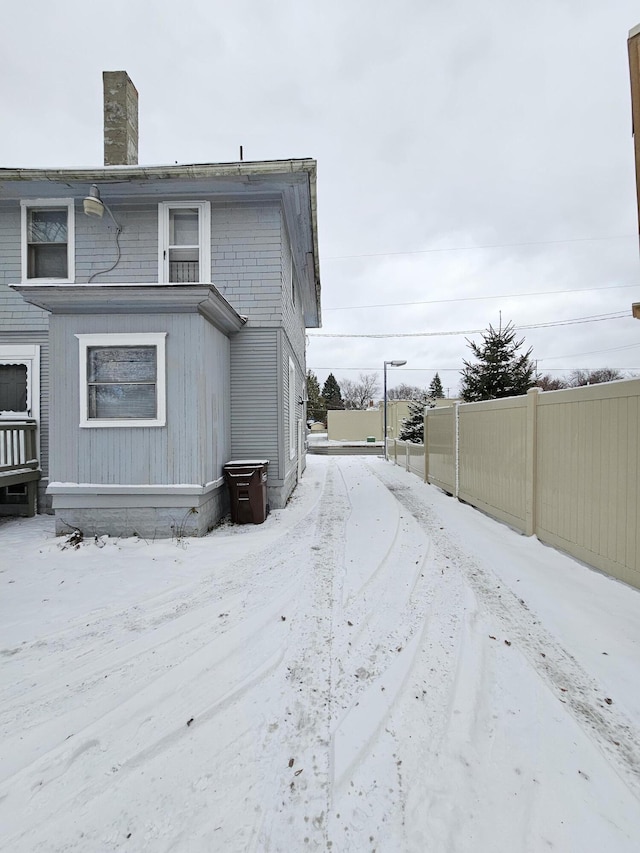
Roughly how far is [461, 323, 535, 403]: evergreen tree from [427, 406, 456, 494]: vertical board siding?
4645 mm

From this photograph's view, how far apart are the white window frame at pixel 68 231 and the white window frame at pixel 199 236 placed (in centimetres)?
178

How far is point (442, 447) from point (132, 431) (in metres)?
6.67

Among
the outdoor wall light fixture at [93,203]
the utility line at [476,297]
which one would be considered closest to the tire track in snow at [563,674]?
the outdoor wall light fixture at [93,203]

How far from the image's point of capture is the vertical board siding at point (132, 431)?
5469 mm

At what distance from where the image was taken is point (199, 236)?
24.3ft

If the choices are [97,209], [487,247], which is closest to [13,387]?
[97,209]

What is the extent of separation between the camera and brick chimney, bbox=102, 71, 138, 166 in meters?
8.21

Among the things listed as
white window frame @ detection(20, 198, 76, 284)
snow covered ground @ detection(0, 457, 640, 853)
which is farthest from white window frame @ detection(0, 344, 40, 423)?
snow covered ground @ detection(0, 457, 640, 853)

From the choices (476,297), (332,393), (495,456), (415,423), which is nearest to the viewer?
(495,456)

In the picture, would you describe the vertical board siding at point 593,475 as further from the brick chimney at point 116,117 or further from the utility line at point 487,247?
the utility line at point 487,247

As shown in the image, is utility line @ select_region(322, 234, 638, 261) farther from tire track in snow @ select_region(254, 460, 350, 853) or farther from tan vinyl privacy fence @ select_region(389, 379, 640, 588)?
tire track in snow @ select_region(254, 460, 350, 853)

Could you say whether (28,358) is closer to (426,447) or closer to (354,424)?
(426,447)

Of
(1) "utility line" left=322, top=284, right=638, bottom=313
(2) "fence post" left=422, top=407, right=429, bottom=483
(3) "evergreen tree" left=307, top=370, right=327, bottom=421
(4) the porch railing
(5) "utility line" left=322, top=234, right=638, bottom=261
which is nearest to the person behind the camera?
(4) the porch railing

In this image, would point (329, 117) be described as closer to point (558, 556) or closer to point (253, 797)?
point (558, 556)
